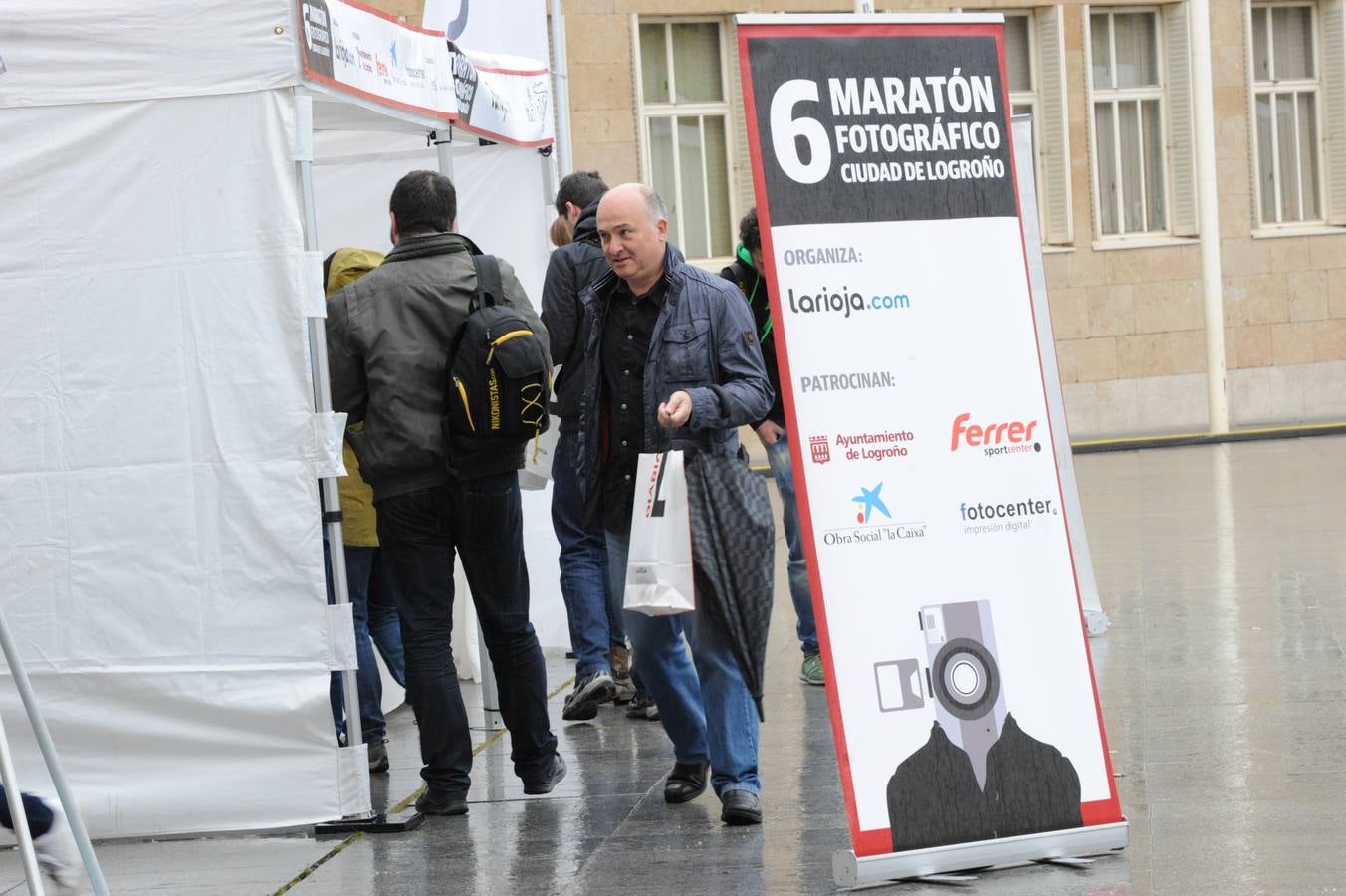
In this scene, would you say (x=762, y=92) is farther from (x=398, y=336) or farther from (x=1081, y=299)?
(x=1081, y=299)

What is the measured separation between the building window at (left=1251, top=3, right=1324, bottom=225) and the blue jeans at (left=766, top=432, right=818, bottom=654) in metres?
15.9

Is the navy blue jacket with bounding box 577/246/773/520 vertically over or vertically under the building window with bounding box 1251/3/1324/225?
under

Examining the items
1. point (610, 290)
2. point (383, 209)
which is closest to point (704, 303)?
point (610, 290)

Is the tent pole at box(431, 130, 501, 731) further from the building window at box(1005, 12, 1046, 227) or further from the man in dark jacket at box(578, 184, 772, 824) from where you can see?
the building window at box(1005, 12, 1046, 227)

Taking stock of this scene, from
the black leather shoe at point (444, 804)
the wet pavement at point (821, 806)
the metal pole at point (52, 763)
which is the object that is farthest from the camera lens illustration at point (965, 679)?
the metal pole at point (52, 763)

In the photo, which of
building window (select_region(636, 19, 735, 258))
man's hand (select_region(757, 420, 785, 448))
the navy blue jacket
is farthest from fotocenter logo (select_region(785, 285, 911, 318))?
building window (select_region(636, 19, 735, 258))

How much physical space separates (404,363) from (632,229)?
0.79 metres

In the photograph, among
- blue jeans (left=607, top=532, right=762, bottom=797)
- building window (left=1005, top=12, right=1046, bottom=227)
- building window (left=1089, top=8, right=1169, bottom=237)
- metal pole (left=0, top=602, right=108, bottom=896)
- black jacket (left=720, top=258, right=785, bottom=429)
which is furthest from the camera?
building window (left=1089, top=8, right=1169, bottom=237)

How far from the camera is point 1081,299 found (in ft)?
67.8

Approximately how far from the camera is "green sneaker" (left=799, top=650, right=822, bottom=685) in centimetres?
734

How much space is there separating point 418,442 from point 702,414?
2.98 ft

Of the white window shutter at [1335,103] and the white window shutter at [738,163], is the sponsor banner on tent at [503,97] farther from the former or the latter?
the white window shutter at [1335,103]

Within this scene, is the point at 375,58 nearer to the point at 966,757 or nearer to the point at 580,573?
the point at 580,573

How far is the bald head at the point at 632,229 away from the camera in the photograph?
5.29 metres
